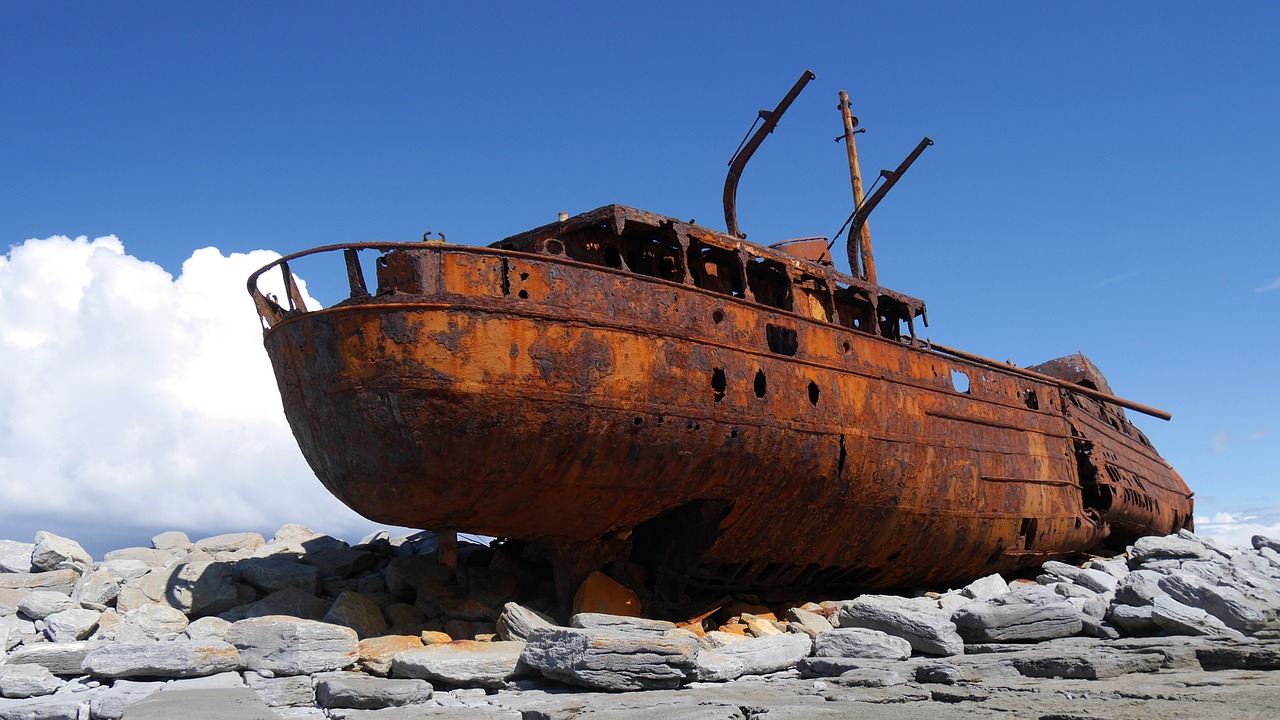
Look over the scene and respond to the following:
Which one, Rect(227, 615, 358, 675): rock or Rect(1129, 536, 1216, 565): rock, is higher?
Rect(1129, 536, 1216, 565): rock

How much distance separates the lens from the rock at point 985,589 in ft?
34.0

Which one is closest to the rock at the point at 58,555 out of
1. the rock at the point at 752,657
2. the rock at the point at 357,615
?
the rock at the point at 357,615

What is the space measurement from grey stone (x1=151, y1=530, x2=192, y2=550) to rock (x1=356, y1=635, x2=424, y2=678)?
5.39 metres

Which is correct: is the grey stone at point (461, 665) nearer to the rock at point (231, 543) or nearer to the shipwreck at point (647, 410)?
the shipwreck at point (647, 410)

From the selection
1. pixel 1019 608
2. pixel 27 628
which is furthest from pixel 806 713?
pixel 27 628

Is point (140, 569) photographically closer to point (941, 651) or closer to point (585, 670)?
point (585, 670)

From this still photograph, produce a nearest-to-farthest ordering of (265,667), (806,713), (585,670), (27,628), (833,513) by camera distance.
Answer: (806,713)
(585,670)
(265,667)
(27,628)
(833,513)

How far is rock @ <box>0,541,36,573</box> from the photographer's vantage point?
1066 cm

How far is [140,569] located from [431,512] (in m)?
4.04

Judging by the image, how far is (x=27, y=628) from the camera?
8250mm

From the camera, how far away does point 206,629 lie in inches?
317

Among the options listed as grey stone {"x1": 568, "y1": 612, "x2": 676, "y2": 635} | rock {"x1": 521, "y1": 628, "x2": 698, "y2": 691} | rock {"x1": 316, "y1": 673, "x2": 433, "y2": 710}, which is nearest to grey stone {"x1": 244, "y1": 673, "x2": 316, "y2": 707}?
rock {"x1": 316, "y1": 673, "x2": 433, "y2": 710}

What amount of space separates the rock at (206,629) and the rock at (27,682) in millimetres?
979

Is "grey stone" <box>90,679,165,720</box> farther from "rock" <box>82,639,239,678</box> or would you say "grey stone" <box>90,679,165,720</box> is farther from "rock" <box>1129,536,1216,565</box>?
"rock" <box>1129,536,1216,565</box>
